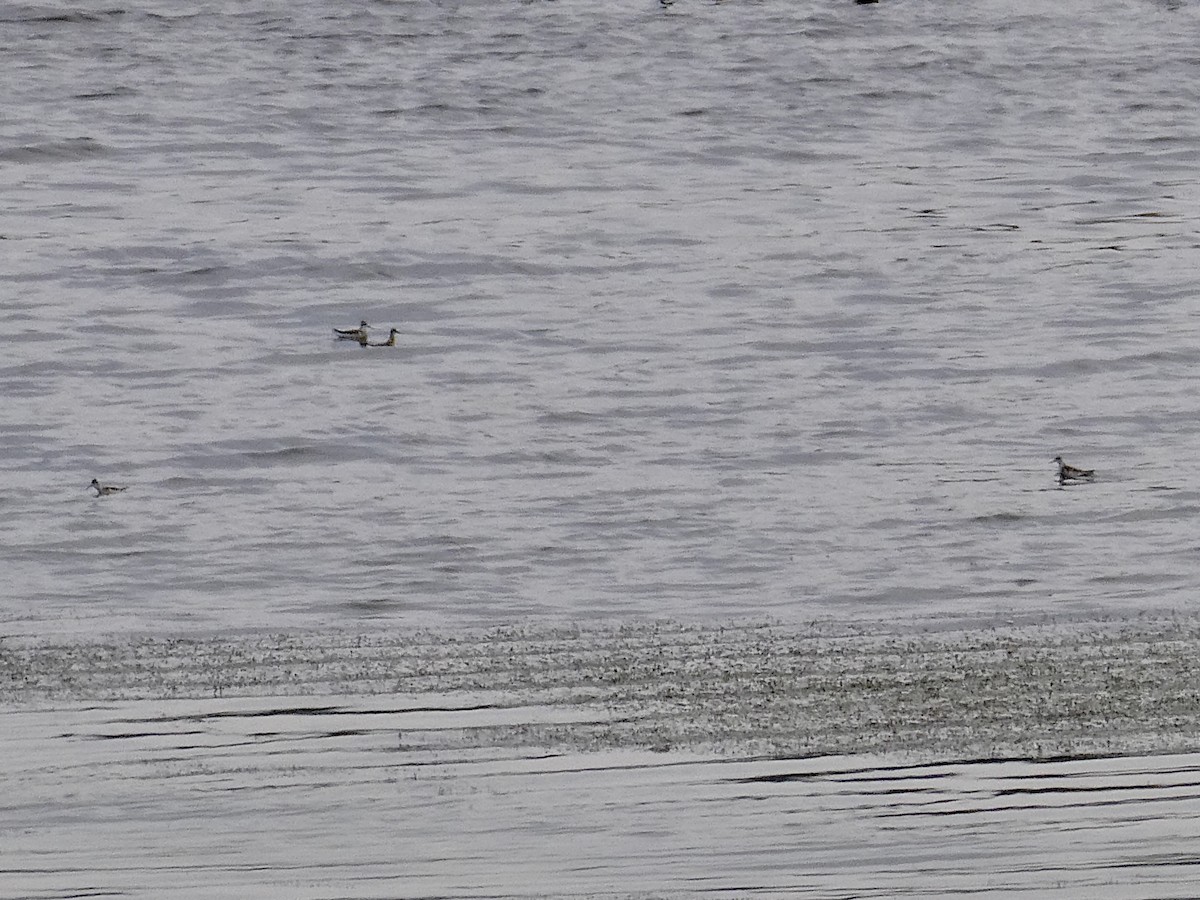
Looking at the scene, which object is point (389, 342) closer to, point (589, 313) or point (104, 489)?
point (589, 313)

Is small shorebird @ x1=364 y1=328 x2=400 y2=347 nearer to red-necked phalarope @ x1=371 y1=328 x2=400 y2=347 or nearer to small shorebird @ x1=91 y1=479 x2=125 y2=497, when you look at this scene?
red-necked phalarope @ x1=371 y1=328 x2=400 y2=347

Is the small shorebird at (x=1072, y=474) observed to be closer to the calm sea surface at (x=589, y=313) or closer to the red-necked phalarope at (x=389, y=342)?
the calm sea surface at (x=589, y=313)

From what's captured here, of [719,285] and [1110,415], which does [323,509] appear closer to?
[1110,415]

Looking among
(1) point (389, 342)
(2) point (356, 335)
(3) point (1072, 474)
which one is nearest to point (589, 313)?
(1) point (389, 342)

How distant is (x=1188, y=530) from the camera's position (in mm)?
12523

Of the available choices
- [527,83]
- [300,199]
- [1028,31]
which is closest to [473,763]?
[300,199]

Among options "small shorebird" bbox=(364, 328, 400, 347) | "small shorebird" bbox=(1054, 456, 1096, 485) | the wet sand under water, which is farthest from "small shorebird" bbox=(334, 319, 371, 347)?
the wet sand under water

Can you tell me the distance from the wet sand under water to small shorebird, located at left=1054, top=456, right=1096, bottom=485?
9.83ft

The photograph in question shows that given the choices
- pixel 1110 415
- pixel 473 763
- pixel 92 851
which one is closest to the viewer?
pixel 92 851

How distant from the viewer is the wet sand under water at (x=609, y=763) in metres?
7.28

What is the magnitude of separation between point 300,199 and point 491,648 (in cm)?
1357

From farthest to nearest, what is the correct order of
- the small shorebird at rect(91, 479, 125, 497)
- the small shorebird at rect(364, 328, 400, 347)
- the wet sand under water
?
the small shorebird at rect(364, 328, 400, 347) → the small shorebird at rect(91, 479, 125, 497) → the wet sand under water

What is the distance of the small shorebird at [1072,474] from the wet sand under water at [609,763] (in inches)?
118

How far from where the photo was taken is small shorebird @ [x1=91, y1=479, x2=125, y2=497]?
13.5 m
